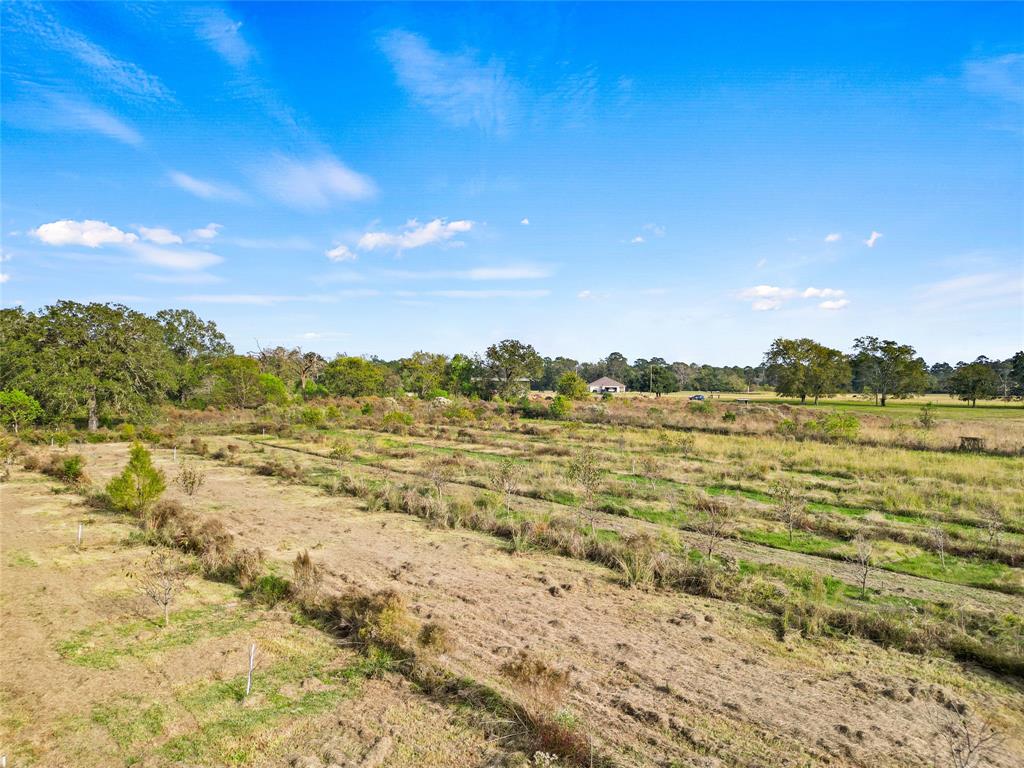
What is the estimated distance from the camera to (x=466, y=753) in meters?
6.36

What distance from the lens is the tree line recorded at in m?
36.4

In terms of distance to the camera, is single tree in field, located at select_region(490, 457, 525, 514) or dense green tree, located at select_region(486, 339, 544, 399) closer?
single tree in field, located at select_region(490, 457, 525, 514)

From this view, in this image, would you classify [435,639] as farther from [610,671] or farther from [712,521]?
[712,521]

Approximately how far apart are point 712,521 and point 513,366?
55458 mm

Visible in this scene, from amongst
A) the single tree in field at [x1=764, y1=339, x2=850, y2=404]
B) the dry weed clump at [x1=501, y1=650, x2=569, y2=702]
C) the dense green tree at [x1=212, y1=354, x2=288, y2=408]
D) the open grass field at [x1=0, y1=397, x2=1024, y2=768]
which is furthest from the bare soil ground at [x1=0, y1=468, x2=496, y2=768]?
the single tree in field at [x1=764, y1=339, x2=850, y2=404]

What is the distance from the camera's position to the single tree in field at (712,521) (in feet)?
47.1

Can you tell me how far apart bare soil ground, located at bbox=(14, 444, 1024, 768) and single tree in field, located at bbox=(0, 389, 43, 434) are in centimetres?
2694

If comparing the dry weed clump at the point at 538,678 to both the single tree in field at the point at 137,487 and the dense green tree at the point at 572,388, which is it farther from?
the dense green tree at the point at 572,388

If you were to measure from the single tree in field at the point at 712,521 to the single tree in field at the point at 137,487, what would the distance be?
17.0m

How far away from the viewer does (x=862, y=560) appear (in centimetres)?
1191

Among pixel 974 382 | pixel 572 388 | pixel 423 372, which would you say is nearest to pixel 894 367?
pixel 974 382

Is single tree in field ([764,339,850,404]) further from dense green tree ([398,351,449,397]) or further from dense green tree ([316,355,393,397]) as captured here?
dense green tree ([316,355,393,397])

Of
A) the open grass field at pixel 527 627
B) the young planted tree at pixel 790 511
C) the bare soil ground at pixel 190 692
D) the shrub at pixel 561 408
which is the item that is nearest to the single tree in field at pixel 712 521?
the open grass field at pixel 527 627

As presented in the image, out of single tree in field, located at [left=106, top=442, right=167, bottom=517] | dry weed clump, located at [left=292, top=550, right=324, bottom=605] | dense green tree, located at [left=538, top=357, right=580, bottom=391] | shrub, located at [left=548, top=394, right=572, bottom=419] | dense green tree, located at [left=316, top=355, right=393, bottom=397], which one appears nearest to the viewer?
dry weed clump, located at [left=292, top=550, right=324, bottom=605]
